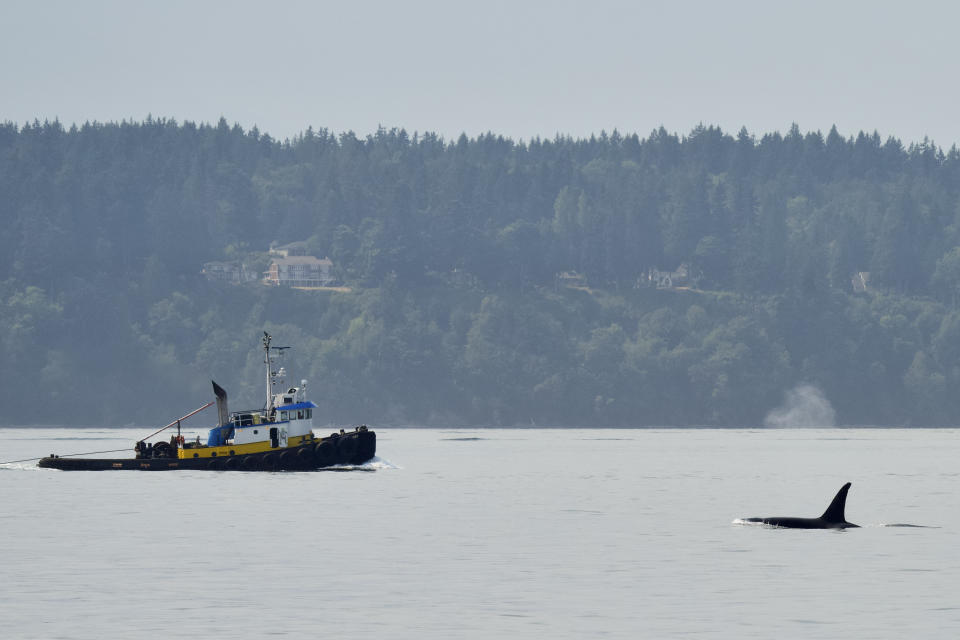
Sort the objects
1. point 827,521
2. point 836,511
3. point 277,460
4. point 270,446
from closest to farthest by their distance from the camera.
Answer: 1. point 827,521
2. point 836,511
3. point 277,460
4. point 270,446

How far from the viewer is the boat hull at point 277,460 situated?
12075cm

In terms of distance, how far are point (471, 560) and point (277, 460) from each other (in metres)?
61.0

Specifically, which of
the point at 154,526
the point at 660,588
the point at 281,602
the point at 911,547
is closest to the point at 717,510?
the point at 911,547

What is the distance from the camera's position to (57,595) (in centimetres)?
5128

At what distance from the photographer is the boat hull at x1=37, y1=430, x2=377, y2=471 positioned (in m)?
121

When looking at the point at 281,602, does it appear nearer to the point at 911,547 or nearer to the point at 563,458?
the point at 911,547

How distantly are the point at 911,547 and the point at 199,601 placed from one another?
93.0 feet

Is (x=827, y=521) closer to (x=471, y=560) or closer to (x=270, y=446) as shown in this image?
(x=471, y=560)

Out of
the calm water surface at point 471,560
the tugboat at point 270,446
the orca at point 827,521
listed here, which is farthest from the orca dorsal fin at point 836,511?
the tugboat at point 270,446

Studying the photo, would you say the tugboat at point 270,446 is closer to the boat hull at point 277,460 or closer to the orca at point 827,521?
the boat hull at point 277,460

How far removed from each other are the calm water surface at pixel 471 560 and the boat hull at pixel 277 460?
8074 mm

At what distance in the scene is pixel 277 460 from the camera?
121m

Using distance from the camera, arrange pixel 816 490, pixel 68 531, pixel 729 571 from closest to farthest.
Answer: pixel 729 571, pixel 68 531, pixel 816 490

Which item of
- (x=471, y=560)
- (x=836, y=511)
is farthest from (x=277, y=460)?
(x=471, y=560)
